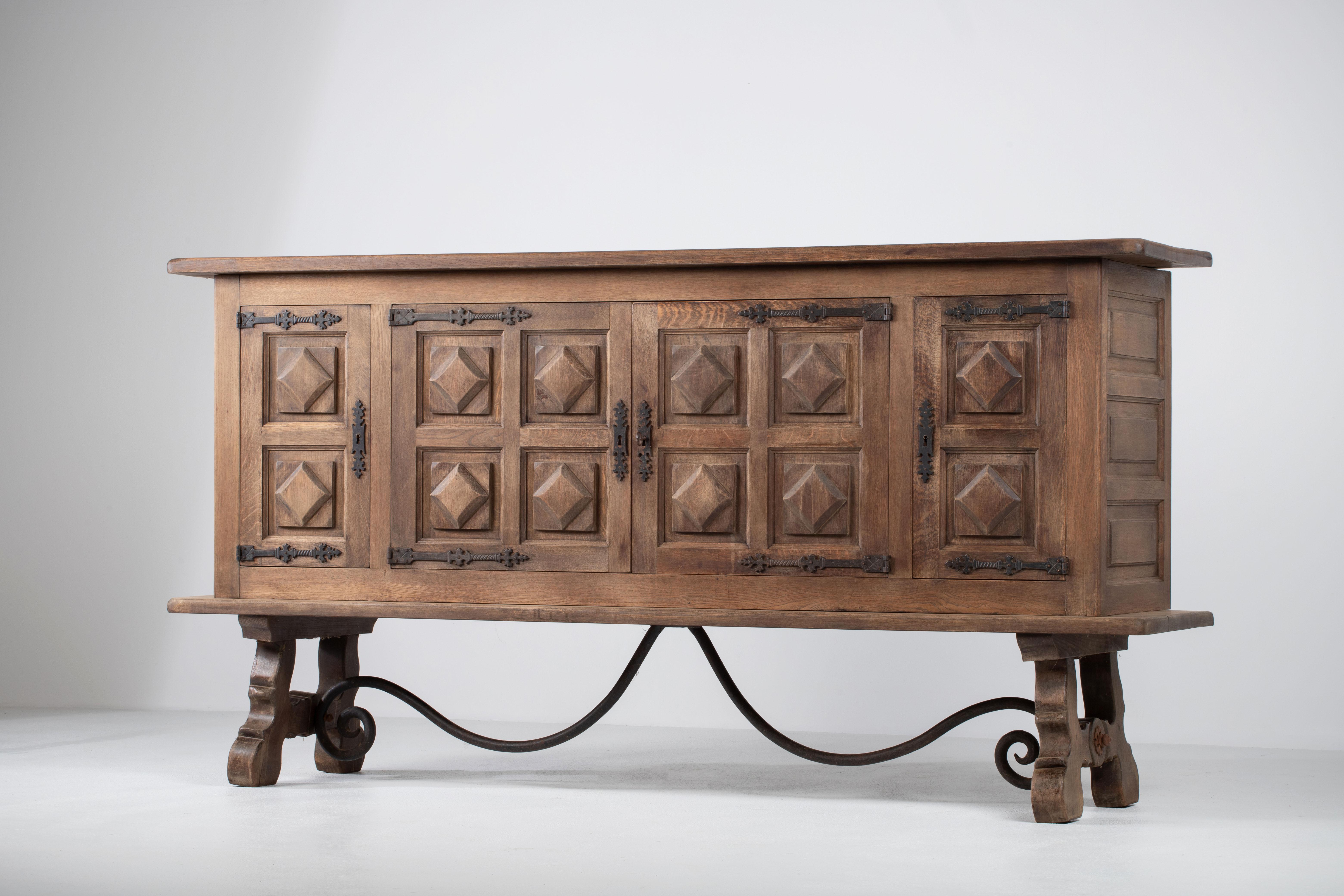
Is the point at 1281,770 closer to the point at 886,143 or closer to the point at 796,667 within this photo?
the point at 796,667

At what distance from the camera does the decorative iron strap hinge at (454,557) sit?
5438 mm

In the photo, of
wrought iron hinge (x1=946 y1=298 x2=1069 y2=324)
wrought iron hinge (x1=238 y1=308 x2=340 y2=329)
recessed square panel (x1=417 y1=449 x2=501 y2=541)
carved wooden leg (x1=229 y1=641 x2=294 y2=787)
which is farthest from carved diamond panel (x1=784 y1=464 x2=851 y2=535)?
carved wooden leg (x1=229 y1=641 x2=294 y2=787)

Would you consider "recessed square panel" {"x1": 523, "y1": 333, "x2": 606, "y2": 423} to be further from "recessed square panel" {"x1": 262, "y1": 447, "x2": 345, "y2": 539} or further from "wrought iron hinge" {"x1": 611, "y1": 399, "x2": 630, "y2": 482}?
"recessed square panel" {"x1": 262, "y1": 447, "x2": 345, "y2": 539}

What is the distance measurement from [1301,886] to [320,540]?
3128mm

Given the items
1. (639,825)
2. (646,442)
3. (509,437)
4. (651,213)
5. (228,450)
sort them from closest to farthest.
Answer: (639,825) < (646,442) < (509,437) < (228,450) < (651,213)

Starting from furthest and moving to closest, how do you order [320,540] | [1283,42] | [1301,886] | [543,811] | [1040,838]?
[1283,42]
[320,540]
[543,811]
[1040,838]
[1301,886]

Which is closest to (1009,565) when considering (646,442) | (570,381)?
(646,442)

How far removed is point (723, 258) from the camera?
17.3ft

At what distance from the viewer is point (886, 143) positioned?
7504 mm

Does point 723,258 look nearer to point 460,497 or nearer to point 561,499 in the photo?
point 561,499

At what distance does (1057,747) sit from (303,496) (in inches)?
99.0

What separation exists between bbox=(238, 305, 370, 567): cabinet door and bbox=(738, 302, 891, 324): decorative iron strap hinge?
1.29m

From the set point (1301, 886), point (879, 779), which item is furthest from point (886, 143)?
point (1301, 886)

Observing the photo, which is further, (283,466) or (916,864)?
(283,466)
